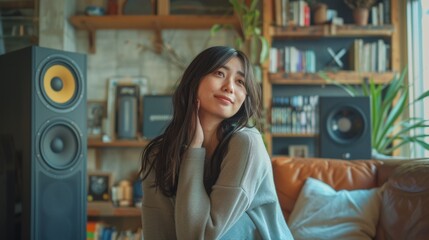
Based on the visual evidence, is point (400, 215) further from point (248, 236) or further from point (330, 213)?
point (248, 236)

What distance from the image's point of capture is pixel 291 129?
2779 mm

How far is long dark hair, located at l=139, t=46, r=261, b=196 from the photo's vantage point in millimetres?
999

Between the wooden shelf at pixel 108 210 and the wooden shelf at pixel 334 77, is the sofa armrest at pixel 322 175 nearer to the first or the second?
the wooden shelf at pixel 334 77

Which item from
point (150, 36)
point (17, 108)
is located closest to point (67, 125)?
point (17, 108)

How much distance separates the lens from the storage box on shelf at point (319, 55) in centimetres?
272

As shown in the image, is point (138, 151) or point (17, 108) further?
point (138, 151)

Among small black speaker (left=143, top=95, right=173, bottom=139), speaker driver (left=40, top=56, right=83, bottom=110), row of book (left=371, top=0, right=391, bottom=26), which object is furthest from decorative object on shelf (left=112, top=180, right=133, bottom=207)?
row of book (left=371, top=0, right=391, bottom=26)

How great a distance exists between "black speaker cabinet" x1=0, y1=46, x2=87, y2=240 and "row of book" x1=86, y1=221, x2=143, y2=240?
1.02 m

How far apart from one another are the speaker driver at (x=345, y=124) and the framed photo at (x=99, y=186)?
1.71m

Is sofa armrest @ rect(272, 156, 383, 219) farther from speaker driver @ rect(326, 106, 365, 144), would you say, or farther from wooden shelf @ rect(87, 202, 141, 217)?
wooden shelf @ rect(87, 202, 141, 217)

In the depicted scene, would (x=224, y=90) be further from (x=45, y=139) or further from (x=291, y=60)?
(x=291, y=60)

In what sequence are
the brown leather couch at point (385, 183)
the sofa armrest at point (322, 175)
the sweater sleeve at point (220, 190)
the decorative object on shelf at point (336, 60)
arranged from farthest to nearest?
the decorative object on shelf at point (336, 60), the sofa armrest at point (322, 175), the brown leather couch at point (385, 183), the sweater sleeve at point (220, 190)

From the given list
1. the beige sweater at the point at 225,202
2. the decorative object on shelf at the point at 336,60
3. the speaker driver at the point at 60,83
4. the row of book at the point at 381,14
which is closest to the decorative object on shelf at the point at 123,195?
the speaker driver at the point at 60,83

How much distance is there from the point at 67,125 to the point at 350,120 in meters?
1.43
